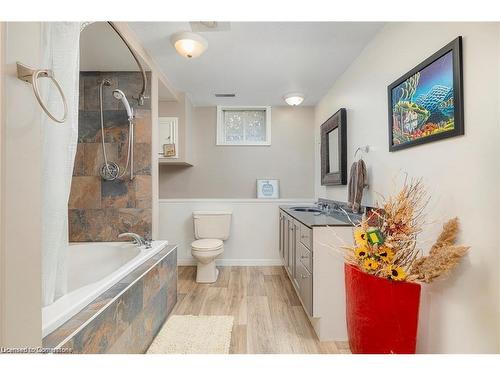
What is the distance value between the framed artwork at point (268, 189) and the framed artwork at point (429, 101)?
79.9 inches

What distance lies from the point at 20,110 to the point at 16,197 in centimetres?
22

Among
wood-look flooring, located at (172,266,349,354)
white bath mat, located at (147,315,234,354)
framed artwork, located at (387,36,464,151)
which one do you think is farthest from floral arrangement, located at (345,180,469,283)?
white bath mat, located at (147,315,234,354)

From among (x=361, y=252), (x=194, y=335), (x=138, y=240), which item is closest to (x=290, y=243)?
(x=194, y=335)

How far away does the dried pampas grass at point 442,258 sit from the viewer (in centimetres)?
102

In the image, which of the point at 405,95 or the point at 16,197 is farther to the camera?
the point at 405,95

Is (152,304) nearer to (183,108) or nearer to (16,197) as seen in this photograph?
(16,197)

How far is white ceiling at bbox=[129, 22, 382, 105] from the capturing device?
175cm

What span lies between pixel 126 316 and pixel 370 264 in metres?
1.29

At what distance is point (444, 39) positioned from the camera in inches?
45.6

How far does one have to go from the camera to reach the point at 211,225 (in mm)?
3229

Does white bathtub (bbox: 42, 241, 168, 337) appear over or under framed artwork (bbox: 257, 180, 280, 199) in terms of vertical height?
under

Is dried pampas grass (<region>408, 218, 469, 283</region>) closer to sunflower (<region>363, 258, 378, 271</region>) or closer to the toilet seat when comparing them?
sunflower (<region>363, 258, 378, 271</region>)

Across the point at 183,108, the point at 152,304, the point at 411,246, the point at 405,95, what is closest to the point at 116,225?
the point at 152,304

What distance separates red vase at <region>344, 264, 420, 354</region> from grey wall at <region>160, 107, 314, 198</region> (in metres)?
2.42
